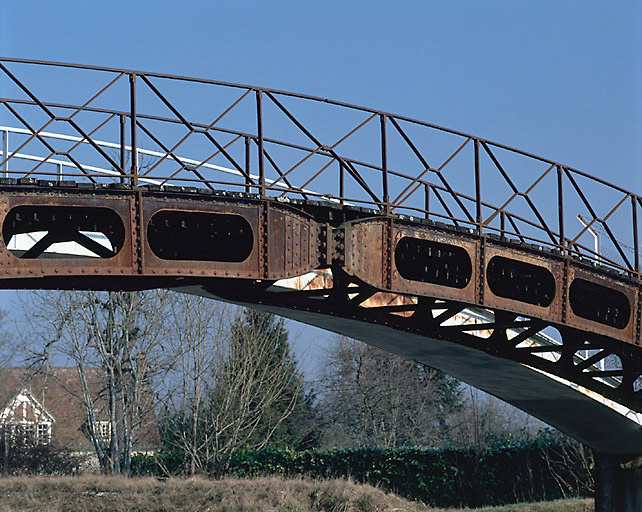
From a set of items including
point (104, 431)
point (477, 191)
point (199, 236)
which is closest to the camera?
point (199, 236)

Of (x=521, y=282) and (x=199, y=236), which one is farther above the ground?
(x=199, y=236)

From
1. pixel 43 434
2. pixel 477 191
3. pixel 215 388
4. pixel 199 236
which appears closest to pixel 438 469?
pixel 215 388

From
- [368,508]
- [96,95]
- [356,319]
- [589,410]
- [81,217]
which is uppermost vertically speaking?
[96,95]

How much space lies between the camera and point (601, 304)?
18734 millimetres

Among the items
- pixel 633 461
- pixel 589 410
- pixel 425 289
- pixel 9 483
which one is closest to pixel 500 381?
pixel 589 410

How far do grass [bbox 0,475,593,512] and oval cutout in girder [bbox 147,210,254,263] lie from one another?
14.0 metres

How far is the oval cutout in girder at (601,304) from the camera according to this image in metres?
17.4

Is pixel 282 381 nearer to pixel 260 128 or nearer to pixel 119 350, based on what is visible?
pixel 119 350

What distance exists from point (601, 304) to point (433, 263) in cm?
466

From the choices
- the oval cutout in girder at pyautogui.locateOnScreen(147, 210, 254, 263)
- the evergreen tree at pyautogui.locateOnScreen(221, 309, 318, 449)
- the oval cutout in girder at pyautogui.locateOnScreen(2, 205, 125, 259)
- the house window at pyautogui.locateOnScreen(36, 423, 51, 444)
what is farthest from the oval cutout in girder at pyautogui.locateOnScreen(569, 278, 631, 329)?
the house window at pyautogui.locateOnScreen(36, 423, 51, 444)

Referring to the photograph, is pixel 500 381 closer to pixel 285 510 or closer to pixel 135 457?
pixel 285 510

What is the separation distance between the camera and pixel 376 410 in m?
47.9

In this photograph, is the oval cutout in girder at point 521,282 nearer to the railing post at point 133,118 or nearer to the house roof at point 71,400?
the railing post at point 133,118

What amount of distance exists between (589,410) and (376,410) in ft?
84.3
